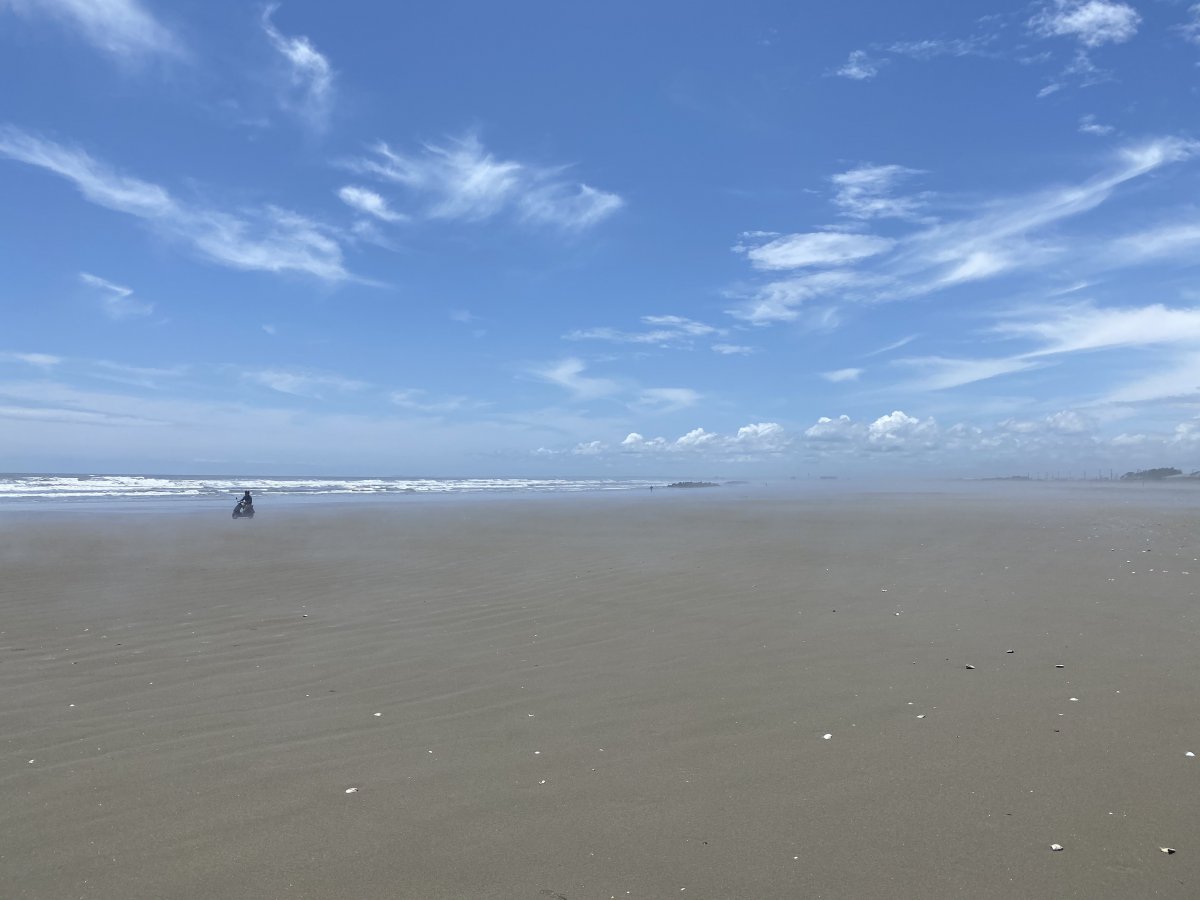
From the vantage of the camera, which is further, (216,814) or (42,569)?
(42,569)

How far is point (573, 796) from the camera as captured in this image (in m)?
4.53

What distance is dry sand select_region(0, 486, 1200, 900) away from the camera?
3771 mm

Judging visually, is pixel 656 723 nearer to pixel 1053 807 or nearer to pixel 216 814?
pixel 1053 807

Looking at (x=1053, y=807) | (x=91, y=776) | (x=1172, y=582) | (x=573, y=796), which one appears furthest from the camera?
(x=1172, y=582)

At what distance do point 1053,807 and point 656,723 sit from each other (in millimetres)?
2657


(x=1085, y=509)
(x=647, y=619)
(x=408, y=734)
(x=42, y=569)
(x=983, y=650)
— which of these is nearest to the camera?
(x=408, y=734)

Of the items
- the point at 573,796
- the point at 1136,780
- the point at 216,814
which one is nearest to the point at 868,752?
the point at 1136,780

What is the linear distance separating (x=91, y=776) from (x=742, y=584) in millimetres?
9027

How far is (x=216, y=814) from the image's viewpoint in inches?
172

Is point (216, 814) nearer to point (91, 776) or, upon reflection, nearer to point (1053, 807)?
point (91, 776)

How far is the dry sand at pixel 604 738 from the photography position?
377 cm

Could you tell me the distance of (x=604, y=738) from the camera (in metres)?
5.46

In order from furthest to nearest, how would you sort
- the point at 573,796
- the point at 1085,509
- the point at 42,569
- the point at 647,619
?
the point at 1085,509
the point at 42,569
the point at 647,619
the point at 573,796

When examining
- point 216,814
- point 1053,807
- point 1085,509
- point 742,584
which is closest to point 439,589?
point 742,584
